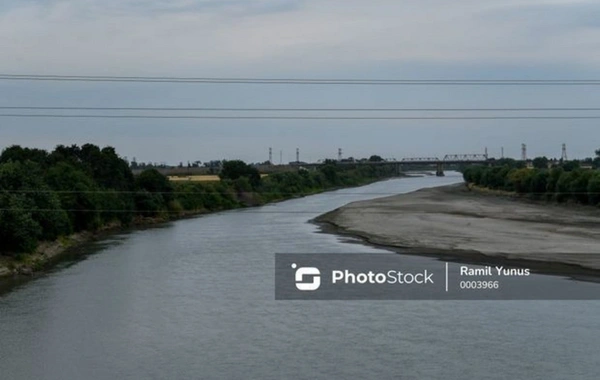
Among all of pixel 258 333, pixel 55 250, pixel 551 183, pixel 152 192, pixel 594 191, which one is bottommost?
pixel 258 333

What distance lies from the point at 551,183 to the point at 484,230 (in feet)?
85.5

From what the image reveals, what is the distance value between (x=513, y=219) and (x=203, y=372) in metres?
30.2

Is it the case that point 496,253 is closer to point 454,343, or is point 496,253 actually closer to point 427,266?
point 427,266

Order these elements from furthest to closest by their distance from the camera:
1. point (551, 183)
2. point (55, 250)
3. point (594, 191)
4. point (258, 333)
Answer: point (551, 183) < point (594, 191) < point (55, 250) < point (258, 333)

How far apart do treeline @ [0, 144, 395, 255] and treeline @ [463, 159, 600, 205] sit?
18062 millimetres

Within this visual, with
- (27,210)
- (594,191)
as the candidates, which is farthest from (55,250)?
(594,191)

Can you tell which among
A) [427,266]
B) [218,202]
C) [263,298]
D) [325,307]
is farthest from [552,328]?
[218,202]

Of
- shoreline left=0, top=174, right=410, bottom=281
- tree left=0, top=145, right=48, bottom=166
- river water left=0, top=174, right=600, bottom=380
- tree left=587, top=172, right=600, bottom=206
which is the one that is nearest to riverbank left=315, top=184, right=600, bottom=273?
tree left=587, top=172, right=600, bottom=206

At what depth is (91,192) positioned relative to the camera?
38875 mm

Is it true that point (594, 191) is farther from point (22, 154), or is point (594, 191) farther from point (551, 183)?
point (22, 154)

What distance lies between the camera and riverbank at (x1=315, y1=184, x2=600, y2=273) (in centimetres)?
2689

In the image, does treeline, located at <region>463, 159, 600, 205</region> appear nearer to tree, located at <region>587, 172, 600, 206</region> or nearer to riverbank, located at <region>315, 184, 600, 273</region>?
tree, located at <region>587, 172, 600, 206</region>

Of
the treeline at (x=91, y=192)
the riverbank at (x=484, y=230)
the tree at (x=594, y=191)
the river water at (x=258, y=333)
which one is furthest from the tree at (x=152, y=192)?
the tree at (x=594, y=191)

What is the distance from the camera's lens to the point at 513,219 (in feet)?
138
